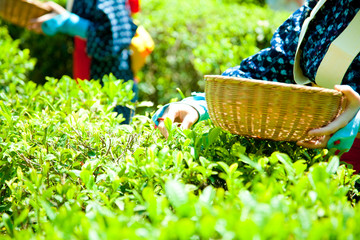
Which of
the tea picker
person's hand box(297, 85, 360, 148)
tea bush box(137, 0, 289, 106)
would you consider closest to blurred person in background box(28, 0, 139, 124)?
tea bush box(137, 0, 289, 106)

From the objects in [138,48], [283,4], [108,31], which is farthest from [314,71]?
[283,4]

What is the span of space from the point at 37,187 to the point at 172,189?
453 mm

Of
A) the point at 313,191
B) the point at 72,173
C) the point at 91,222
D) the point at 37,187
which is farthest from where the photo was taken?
the point at 72,173

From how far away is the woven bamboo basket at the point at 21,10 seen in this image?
329 centimetres

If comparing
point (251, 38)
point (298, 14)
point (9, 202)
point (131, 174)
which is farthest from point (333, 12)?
point (251, 38)

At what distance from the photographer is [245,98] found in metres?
1.27

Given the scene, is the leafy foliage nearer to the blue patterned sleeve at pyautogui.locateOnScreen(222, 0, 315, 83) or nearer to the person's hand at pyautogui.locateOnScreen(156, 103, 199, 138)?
the person's hand at pyautogui.locateOnScreen(156, 103, 199, 138)

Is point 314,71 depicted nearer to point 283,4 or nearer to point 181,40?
point 181,40

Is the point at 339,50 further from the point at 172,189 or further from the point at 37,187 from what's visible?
the point at 37,187

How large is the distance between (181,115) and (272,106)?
0.47 meters

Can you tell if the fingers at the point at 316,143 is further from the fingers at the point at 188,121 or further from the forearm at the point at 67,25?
the forearm at the point at 67,25

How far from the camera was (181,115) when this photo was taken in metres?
1.64

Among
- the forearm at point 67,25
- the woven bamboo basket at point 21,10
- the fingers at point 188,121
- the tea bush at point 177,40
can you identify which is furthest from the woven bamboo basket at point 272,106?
the tea bush at point 177,40

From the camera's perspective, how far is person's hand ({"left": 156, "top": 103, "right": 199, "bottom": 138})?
1.59m
